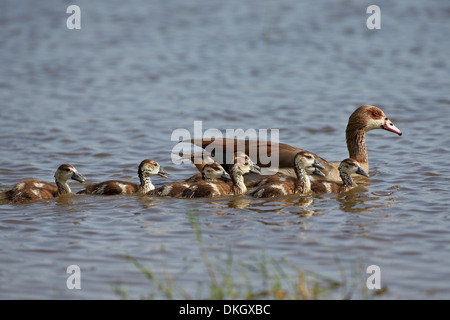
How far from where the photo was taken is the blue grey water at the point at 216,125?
5176 mm

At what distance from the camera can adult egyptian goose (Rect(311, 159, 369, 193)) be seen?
283 inches

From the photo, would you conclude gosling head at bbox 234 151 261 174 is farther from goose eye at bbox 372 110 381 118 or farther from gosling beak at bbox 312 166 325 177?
goose eye at bbox 372 110 381 118

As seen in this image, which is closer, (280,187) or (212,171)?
(280,187)

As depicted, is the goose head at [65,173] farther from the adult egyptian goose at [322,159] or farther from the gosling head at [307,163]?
the gosling head at [307,163]

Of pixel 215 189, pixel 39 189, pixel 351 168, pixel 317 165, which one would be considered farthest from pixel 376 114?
pixel 39 189

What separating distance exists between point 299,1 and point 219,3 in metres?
2.31

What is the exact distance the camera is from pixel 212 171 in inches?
288

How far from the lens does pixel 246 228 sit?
19.4 ft

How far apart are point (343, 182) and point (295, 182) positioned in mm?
515

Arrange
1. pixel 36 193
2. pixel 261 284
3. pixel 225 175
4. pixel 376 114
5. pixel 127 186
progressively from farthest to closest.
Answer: pixel 376 114 < pixel 225 175 < pixel 127 186 < pixel 36 193 < pixel 261 284

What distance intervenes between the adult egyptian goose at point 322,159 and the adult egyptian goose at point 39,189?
1.51 metres

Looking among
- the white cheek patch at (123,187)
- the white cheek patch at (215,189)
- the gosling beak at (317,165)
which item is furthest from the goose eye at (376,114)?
the white cheek patch at (123,187)

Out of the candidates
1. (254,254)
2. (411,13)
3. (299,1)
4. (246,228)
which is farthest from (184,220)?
(299,1)

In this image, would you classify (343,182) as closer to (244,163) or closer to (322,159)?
(322,159)
